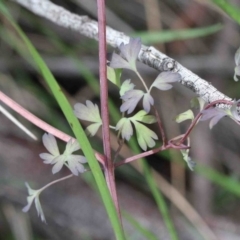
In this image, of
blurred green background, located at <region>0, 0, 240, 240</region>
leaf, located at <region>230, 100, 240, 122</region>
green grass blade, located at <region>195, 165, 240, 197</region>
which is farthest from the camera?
blurred green background, located at <region>0, 0, 240, 240</region>

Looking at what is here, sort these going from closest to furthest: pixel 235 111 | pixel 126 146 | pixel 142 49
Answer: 1. pixel 235 111
2. pixel 142 49
3. pixel 126 146

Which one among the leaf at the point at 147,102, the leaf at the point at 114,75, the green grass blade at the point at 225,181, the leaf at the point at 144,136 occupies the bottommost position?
the leaf at the point at 144,136

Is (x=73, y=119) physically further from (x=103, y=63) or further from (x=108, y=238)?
(x=108, y=238)

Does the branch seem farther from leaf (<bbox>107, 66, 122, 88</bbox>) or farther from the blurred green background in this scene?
the blurred green background

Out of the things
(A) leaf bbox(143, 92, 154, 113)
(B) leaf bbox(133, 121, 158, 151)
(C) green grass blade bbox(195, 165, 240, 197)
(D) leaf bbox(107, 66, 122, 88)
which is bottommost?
(B) leaf bbox(133, 121, 158, 151)

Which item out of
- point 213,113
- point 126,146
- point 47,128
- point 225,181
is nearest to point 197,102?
point 213,113

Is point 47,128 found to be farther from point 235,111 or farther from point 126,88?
point 235,111

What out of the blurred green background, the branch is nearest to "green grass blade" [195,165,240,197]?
the blurred green background

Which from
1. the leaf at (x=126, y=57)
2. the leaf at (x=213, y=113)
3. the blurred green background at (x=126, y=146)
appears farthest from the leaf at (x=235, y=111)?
the blurred green background at (x=126, y=146)

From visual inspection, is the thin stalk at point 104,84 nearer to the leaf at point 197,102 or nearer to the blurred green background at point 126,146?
the leaf at point 197,102
